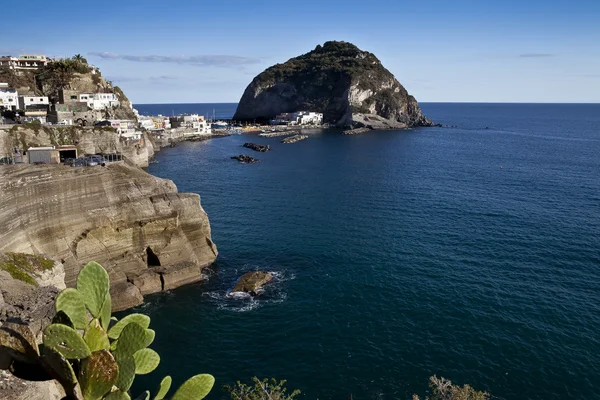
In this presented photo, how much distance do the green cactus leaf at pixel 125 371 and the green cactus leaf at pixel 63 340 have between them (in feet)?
4.09

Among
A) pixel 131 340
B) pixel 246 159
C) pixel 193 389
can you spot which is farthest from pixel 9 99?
pixel 131 340

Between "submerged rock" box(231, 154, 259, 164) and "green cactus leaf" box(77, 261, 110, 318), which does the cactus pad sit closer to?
"green cactus leaf" box(77, 261, 110, 318)

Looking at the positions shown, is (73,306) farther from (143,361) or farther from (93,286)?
(143,361)

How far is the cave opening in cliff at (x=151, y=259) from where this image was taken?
48.4 metres

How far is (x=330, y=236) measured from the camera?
6166cm

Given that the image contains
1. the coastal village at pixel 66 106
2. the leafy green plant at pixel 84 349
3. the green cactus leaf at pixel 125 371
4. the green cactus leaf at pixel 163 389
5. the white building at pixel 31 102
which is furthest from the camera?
the white building at pixel 31 102

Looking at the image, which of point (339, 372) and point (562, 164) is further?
point (562, 164)

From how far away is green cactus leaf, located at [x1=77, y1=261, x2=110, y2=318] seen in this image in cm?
1312

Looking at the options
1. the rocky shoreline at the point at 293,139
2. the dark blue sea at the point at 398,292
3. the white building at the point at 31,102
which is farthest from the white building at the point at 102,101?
A: the rocky shoreline at the point at 293,139

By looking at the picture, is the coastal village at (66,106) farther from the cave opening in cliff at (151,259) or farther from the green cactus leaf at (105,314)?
the green cactus leaf at (105,314)

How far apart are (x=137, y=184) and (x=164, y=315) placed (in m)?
14.6

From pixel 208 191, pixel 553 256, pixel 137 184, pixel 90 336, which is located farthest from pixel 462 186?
pixel 90 336

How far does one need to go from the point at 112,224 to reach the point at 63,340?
121ft

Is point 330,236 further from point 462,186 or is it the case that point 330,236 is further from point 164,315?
point 462,186
